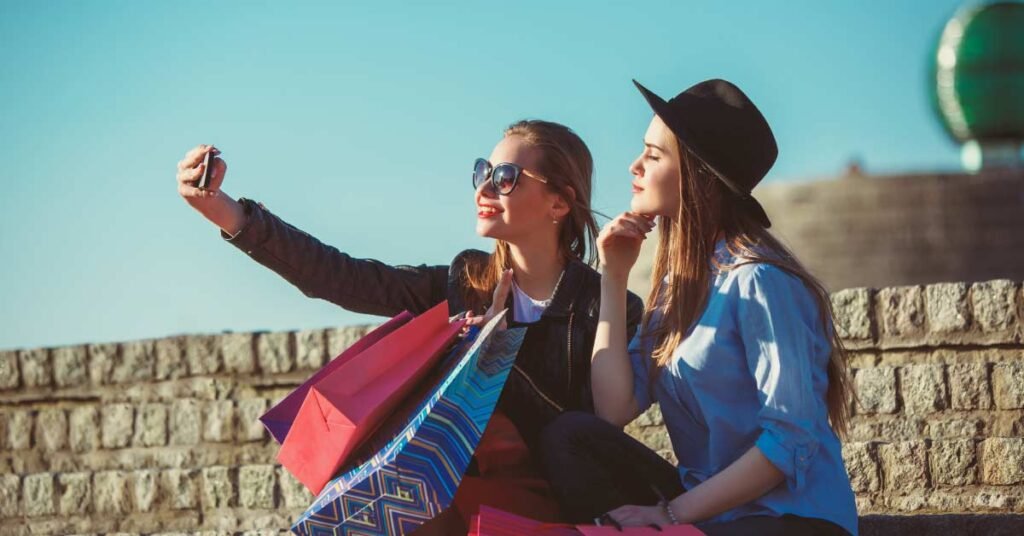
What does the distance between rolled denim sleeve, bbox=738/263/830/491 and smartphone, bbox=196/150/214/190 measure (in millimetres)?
1349

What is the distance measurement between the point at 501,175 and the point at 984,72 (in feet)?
102

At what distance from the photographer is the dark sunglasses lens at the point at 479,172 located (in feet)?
13.3

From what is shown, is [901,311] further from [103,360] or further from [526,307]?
[103,360]

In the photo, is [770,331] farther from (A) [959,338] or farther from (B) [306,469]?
(A) [959,338]

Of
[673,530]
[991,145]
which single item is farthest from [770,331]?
[991,145]

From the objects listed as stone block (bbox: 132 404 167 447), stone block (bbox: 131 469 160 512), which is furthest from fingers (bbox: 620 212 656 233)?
stone block (bbox: 132 404 167 447)

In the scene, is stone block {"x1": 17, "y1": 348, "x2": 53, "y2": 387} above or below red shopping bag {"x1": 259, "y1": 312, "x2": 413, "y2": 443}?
above

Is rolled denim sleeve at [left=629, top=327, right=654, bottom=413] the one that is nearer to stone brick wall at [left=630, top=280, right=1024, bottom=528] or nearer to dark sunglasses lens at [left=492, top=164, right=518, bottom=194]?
dark sunglasses lens at [left=492, top=164, right=518, bottom=194]

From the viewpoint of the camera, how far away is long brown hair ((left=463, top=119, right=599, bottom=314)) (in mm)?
4109

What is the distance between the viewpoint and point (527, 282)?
4.08m

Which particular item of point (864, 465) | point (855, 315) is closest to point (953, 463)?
point (864, 465)

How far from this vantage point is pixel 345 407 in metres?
3.04

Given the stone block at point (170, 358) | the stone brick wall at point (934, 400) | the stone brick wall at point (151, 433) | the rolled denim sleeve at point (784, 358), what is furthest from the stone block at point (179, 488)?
the rolled denim sleeve at point (784, 358)

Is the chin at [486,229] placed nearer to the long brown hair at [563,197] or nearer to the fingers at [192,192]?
the long brown hair at [563,197]
